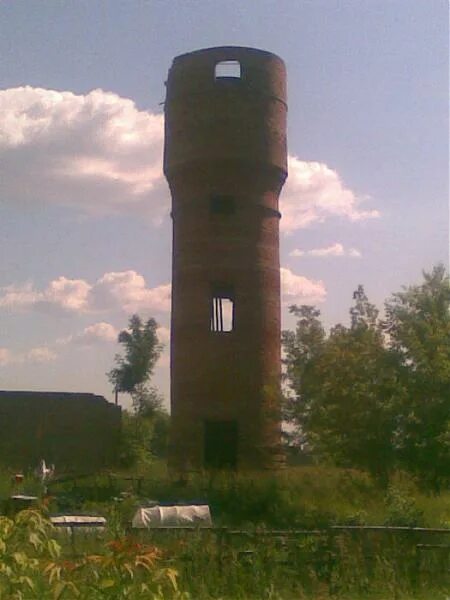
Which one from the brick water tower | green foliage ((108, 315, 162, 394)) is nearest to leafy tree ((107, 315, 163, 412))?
green foliage ((108, 315, 162, 394))

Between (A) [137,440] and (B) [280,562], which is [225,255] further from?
(A) [137,440]

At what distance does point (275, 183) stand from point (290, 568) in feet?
52.9

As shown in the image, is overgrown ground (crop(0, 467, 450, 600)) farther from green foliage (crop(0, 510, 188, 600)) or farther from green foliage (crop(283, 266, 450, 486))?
green foliage (crop(283, 266, 450, 486))

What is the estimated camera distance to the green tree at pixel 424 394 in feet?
51.8

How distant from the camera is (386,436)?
53.3ft

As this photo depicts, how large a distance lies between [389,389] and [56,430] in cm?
1545

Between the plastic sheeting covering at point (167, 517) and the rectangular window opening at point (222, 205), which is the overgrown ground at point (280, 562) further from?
the rectangular window opening at point (222, 205)

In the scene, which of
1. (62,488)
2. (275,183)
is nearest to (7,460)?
(62,488)

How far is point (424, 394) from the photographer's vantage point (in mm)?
16094

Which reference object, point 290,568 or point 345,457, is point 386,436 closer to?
point 345,457

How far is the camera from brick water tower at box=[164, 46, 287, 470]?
21.6 meters

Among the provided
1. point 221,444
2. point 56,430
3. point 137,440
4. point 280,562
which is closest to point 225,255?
point 221,444

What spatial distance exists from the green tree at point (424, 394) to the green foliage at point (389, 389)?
0.06 ft

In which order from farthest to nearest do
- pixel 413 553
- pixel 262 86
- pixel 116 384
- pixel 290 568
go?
pixel 116 384 → pixel 262 86 → pixel 413 553 → pixel 290 568
